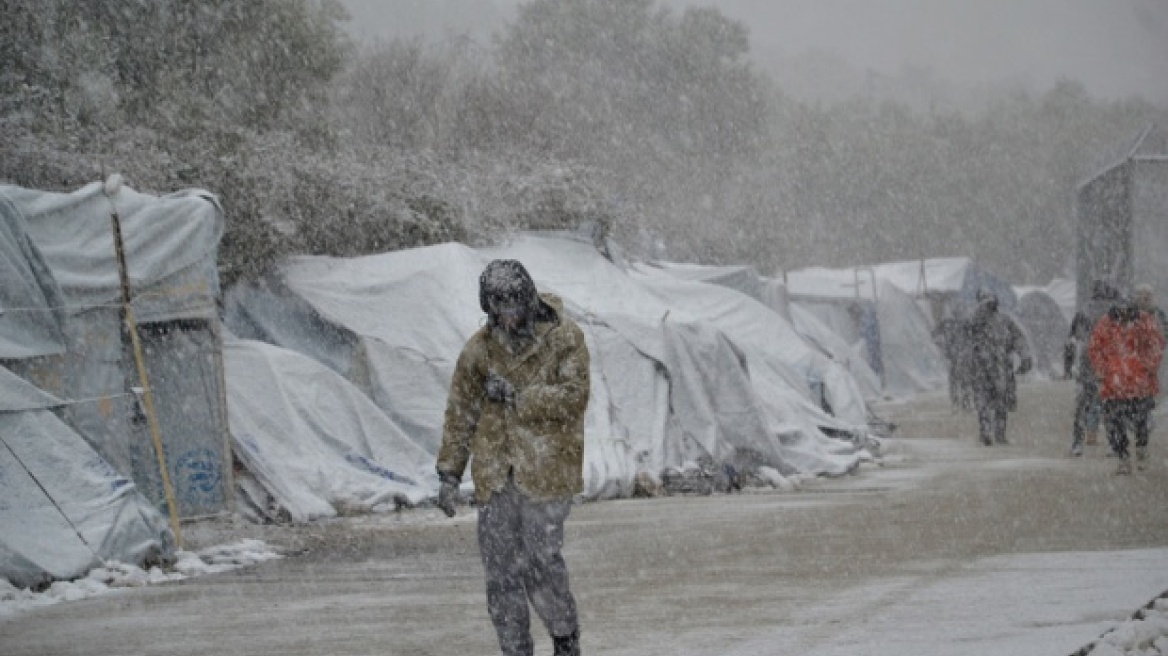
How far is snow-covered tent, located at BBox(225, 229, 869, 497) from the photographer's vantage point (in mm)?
18625

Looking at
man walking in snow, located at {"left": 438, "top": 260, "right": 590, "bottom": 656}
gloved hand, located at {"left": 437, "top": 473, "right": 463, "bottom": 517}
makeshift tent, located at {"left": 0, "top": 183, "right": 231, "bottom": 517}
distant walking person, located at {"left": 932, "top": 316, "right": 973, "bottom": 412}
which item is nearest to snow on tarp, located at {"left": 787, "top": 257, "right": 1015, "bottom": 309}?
distant walking person, located at {"left": 932, "top": 316, "right": 973, "bottom": 412}

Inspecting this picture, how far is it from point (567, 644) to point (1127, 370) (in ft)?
36.5

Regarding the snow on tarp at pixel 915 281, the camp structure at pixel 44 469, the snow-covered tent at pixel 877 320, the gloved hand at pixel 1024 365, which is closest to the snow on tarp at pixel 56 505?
the camp structure at pixel 44 469

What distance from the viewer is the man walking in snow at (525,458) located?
698 centimetres

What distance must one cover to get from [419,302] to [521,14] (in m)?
48.6

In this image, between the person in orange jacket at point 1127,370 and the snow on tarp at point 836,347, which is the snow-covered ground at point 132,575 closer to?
the person in orange jacket at point 1127,370

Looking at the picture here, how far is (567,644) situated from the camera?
23.0 feet

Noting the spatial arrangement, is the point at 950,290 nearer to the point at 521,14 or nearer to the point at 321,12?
the point at 321,12

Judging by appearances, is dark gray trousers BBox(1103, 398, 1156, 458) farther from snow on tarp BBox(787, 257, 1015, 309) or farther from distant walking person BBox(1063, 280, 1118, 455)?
snow on tarp BBox(787, 257, 1015, 309)

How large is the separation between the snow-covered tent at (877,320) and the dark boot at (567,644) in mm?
38750

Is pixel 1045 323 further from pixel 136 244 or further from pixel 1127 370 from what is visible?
pixel 136 244

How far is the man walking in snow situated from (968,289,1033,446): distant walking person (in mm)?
16391

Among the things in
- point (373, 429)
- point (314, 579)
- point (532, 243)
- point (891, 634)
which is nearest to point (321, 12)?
point (532, 243)

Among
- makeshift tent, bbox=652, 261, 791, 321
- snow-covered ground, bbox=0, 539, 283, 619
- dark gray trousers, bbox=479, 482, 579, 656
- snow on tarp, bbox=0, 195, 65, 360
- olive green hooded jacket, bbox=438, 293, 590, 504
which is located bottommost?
snow-covered ground, bbox=0, 539, 283, 619
